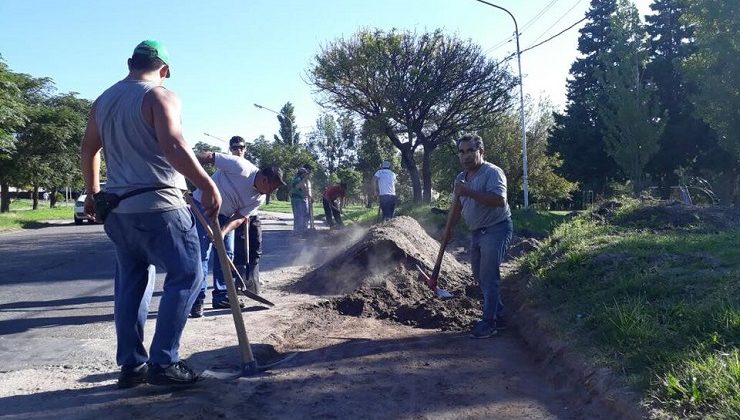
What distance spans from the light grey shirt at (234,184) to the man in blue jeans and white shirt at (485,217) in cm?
205

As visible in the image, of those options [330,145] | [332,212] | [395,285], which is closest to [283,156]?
[330,145]

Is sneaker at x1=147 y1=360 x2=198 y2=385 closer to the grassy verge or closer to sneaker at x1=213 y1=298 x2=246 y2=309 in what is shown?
the grassy verge

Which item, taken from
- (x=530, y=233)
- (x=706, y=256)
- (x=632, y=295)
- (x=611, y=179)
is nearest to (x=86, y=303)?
(x=632, y=295)

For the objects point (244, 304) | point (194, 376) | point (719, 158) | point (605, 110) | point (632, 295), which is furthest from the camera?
point (719, 158)

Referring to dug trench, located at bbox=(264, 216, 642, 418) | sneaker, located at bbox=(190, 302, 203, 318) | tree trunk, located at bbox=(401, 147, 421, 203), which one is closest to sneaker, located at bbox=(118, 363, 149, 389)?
dug trench, located at bbox=(264, 216, 642, 418)

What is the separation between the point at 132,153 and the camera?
393cm

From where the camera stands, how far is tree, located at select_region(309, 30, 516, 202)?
25906mm

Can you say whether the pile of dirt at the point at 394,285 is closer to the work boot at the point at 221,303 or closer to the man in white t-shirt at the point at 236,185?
the work boot at the point at 221,303

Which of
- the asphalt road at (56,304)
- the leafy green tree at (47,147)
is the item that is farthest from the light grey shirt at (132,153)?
the leafy green tree at (47,147)

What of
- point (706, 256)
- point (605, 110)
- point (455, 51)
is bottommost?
point (706, 256)

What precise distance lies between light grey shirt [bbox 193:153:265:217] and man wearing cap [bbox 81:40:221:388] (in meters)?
2.57

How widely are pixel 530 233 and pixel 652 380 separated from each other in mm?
11522

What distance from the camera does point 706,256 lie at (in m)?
6.40

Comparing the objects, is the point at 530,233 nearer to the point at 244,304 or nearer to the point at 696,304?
the point at 244,304
